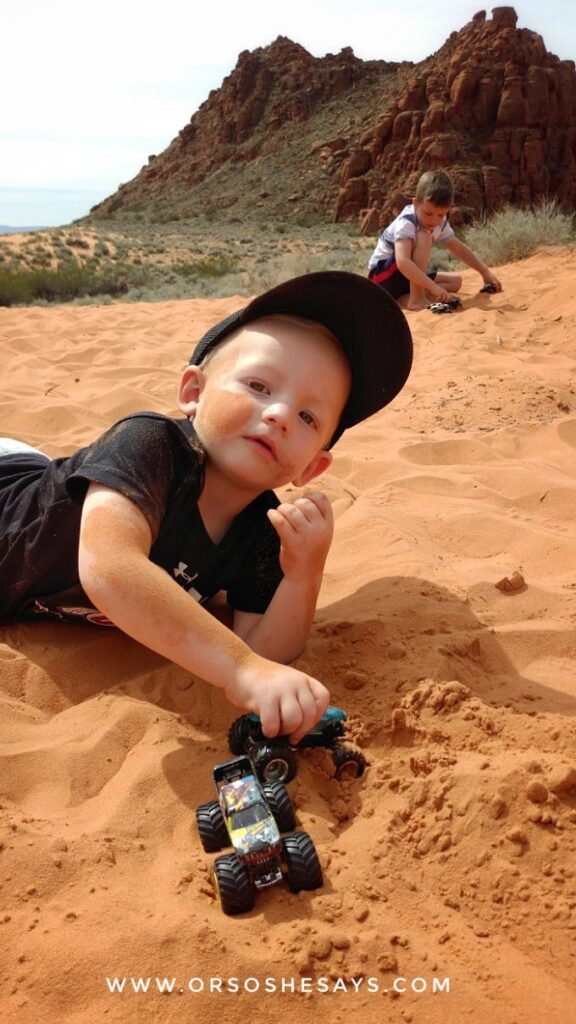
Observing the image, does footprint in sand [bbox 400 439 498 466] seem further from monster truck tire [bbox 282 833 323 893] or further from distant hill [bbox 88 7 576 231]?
distant hill [bbox 88 7 576 231]

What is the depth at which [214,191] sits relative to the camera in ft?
151

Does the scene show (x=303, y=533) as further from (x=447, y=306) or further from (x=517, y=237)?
(x=517, y=237)

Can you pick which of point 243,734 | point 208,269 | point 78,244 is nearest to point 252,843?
point 243,734

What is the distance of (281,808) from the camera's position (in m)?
1.48

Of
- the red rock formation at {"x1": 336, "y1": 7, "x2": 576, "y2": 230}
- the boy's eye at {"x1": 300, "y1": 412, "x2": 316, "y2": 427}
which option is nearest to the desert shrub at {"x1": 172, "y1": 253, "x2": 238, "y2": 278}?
the boy's eye at {"x1": 300, "y1": 412, "x2": 316, "y2": 427}

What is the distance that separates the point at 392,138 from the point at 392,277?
2973 centimetres

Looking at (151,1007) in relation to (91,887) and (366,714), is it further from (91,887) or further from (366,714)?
(366,714)

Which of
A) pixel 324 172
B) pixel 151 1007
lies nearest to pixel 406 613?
pixel 151 1007

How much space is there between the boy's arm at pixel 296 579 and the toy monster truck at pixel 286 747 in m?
0.37

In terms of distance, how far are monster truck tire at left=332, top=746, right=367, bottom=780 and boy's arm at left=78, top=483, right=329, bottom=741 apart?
Result: 146mm

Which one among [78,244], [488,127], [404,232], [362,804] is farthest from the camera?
[488,127]

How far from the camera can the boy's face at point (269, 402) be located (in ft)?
6.28

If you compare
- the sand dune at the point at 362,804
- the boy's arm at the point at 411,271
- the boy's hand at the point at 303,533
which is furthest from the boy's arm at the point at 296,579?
the boy's arm at the point at 411,271

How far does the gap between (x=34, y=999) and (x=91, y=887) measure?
0.21m
